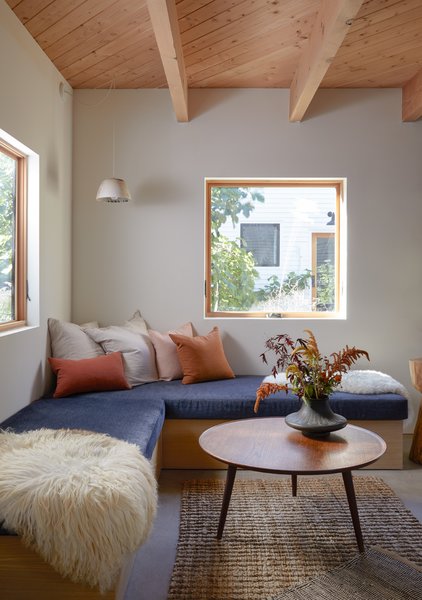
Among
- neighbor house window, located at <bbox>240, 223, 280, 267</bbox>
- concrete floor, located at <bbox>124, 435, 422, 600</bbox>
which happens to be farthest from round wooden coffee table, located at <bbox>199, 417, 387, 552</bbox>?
neighbor house window, located at <bbox>240, 223, 280, 267</bbox>

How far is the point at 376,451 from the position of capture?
2609 millimetres

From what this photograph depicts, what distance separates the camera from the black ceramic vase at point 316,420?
275 centimetres

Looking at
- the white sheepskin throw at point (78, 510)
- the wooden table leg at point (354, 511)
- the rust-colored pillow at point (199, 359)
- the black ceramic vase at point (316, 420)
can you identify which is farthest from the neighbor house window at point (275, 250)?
the white sheepskin throw at point (78, 510)

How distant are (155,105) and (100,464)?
313cm

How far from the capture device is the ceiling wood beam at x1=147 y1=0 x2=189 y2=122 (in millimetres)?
2769

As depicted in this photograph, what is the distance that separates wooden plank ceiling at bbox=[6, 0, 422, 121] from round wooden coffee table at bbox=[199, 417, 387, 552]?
6.74ft

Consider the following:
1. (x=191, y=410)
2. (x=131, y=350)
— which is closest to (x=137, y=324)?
(x=131, y=350)

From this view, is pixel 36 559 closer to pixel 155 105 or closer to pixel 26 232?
pixel 26 232

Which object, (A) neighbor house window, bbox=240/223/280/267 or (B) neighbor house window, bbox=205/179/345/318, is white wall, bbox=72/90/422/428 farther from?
(A) neighbor house window, bbox=240/223/280/267

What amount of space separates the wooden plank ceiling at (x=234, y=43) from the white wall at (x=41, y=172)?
170 mm

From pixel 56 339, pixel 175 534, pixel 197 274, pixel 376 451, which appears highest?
pixel 197 274

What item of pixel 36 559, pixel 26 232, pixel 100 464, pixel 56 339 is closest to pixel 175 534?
pixel 100 464

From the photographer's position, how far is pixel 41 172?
368 cm

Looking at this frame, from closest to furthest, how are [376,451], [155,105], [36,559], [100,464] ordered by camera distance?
[36,559] → [100,464] → [376,451] → [155,105]
